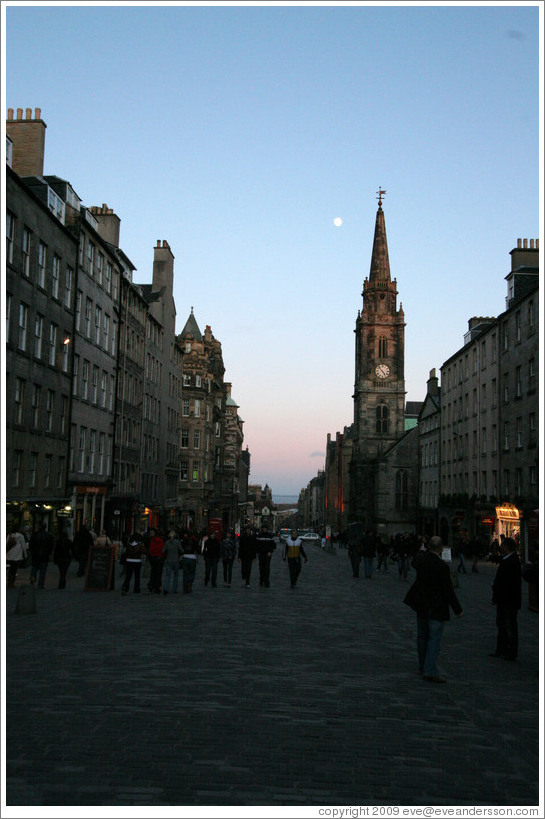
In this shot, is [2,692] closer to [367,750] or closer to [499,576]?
[367,750]

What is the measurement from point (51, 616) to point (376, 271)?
323 feet

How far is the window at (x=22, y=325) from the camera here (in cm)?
3103

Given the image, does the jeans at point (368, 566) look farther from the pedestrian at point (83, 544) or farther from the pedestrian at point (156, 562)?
the pedestrian at point (156, 562)

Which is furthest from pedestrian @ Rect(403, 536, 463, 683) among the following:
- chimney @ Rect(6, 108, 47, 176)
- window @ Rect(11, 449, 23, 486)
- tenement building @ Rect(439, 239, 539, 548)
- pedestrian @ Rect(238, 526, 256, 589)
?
chimney @ Rect(6, 108, 47, 176)

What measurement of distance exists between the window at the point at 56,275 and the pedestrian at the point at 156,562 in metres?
17.4

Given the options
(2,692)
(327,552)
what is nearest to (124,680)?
(2,692)

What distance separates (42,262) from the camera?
33.7 m

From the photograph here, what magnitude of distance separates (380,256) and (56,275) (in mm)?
79965

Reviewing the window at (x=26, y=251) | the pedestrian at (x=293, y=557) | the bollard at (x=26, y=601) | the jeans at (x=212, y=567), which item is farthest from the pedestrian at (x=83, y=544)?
the window at (x=26, y=251)

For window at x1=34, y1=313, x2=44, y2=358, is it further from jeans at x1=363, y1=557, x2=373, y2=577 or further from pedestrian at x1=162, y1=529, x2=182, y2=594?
jeans at x1=363, y1=557, x2=373, y2=577

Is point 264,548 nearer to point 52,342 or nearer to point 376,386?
point 52,342

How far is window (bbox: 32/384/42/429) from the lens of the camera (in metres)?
33.2

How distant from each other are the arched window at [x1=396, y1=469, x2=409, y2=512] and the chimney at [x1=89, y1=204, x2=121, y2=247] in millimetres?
55396

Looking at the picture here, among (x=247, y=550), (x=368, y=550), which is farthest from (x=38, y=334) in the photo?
(x=368, y=550)
